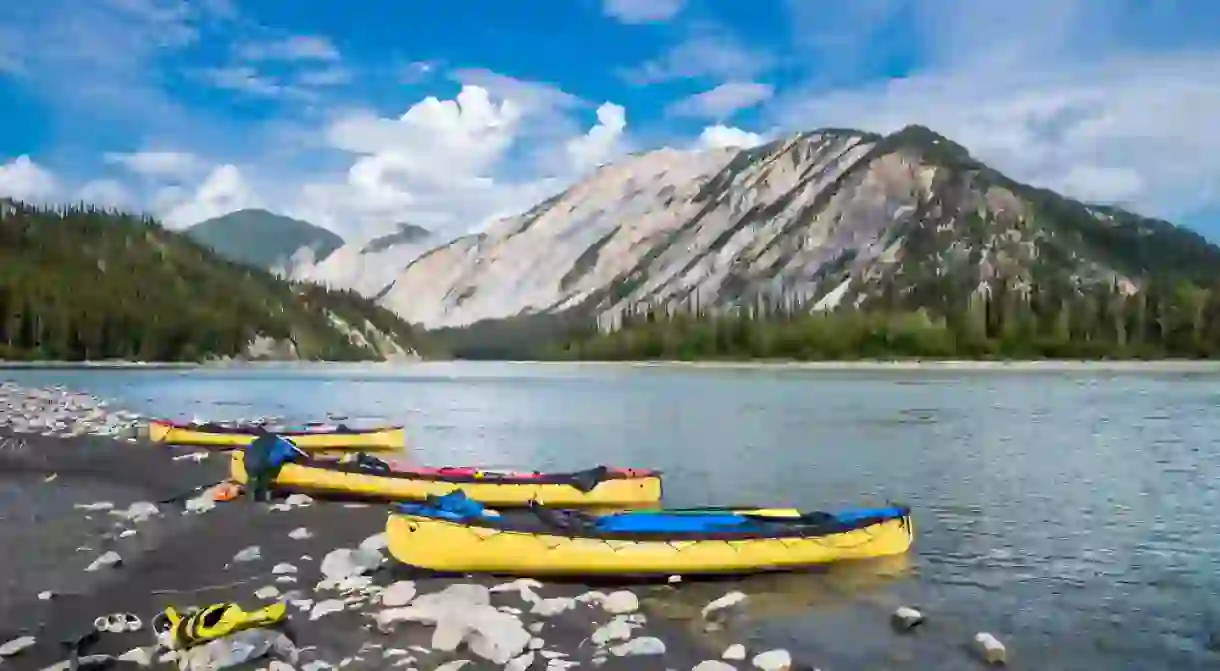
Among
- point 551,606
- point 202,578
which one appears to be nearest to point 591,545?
point 551,606

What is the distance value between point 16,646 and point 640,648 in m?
10.4

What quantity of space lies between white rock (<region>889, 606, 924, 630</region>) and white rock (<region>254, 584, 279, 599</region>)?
1261 cm

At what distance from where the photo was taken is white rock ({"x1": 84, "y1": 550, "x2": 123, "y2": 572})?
22.1m

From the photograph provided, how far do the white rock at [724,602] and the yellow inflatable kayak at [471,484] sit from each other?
11.0 metres

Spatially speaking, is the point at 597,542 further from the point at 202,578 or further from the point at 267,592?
the point at 202,578

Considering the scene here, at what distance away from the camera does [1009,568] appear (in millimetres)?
24969

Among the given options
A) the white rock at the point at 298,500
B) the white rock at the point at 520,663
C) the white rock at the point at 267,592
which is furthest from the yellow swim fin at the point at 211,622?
the white rock at the point at 298,500

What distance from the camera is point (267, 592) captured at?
2027 cm

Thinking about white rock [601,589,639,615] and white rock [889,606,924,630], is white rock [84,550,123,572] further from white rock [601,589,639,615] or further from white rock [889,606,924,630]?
white rock [889,606,924,630]

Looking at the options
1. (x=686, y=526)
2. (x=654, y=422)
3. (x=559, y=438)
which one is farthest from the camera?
(x=654, y=422)

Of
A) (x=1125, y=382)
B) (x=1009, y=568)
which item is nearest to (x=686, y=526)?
(x=1009, y=568)

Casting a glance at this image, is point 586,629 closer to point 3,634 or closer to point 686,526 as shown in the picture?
point 686,526

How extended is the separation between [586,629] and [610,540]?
3821 millimetres

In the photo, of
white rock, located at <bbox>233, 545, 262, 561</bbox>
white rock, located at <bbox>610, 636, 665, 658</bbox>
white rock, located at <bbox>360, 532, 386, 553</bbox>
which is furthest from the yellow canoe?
white rock, located at <bbox>610, 636, 665, 658</bbox>
